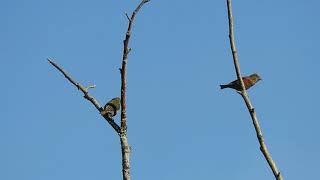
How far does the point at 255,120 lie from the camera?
2.83 meters

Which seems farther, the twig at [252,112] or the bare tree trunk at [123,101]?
the bare tree trunk at [123,101]

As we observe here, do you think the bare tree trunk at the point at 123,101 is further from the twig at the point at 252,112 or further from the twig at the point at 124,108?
the twig at the point at 252,112

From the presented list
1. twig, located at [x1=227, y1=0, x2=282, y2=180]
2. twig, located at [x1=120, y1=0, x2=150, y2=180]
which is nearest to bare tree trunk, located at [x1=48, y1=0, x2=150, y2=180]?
twig, located at [x1=120, y1=0, x2=150, y2=180]

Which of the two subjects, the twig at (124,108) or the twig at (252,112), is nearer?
the twig at (252,112)

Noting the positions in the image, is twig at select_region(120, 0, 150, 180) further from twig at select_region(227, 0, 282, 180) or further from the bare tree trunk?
twig at select_region(227, 0, 282, 180)

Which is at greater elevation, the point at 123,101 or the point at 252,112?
the point at 123,101

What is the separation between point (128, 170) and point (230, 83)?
10.1m

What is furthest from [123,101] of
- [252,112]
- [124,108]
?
[252,112]

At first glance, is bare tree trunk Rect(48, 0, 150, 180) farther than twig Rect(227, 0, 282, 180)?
Yes

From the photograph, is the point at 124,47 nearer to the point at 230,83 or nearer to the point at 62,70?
the point at 62,70

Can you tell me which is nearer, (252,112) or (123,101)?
(252,112)

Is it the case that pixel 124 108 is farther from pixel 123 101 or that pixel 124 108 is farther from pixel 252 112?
pixel 252 112

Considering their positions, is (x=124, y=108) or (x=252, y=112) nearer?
(x=252, y=112)

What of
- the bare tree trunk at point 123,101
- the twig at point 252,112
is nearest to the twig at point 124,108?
the bare tree trunk at point 123,101
